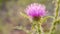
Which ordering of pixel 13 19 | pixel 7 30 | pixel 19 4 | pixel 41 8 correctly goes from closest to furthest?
pixel 41 8 → pixel 7 30 → pixel 13 19 → pixel 19 4

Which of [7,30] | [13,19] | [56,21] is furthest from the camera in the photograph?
[13,19]

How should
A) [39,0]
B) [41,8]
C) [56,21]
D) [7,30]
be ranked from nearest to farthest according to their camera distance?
[56,21], [41,8], [39,0], [7,30]

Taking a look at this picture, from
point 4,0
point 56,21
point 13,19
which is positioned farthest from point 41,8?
point 4,0

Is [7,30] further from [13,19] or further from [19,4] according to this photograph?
[19,4]

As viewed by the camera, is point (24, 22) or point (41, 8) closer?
point (41, 8)

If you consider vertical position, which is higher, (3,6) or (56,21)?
(3,6)

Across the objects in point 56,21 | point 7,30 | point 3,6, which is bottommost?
point 56,21

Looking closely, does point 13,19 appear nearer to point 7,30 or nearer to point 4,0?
point 7,30

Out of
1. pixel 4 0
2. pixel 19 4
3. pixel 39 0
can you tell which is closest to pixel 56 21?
Result: pixel 39 0

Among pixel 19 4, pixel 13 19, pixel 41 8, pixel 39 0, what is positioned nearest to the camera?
pixel 41 8
